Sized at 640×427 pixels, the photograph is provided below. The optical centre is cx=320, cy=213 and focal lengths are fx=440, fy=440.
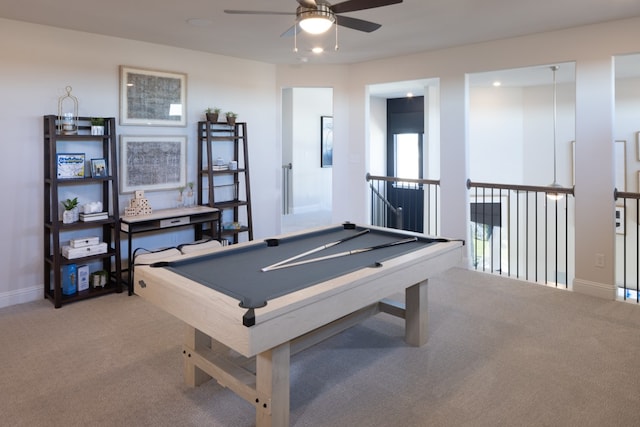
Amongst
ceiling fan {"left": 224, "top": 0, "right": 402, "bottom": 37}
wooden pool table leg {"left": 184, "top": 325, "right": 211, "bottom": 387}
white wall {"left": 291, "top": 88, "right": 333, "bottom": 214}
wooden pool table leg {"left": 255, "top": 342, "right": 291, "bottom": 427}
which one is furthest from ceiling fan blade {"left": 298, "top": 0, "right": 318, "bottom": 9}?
white wall {"left": 291, "top": 88, "right": 333, "bottom": 214}

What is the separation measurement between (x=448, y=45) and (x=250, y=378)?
4314mm

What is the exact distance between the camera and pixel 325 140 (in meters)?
9.48

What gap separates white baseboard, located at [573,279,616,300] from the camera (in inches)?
166

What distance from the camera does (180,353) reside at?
3117 millimetres

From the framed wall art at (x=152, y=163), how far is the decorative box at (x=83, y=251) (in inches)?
28.1

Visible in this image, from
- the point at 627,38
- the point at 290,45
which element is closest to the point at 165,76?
the point at 290,45

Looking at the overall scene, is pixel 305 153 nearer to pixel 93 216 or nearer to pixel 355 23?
pixel 93 216

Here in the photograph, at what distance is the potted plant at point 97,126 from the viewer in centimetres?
425

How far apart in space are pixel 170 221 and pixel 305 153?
4923 mm

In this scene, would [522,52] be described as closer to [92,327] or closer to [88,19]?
[88,19]

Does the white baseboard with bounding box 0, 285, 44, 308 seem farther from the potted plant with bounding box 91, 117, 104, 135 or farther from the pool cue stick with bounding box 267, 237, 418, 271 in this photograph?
the pool cue stick with bounding box 267, 237, 418, 271

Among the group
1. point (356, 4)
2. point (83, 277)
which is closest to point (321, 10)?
point (356, 4)

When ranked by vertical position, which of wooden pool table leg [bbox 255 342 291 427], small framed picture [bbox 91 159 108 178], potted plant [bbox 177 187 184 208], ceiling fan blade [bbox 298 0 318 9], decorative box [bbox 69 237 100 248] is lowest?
wooden pool table leg [bbox 255 342 291 427]

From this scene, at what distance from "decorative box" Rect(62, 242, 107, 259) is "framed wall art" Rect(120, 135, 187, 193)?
71cm
